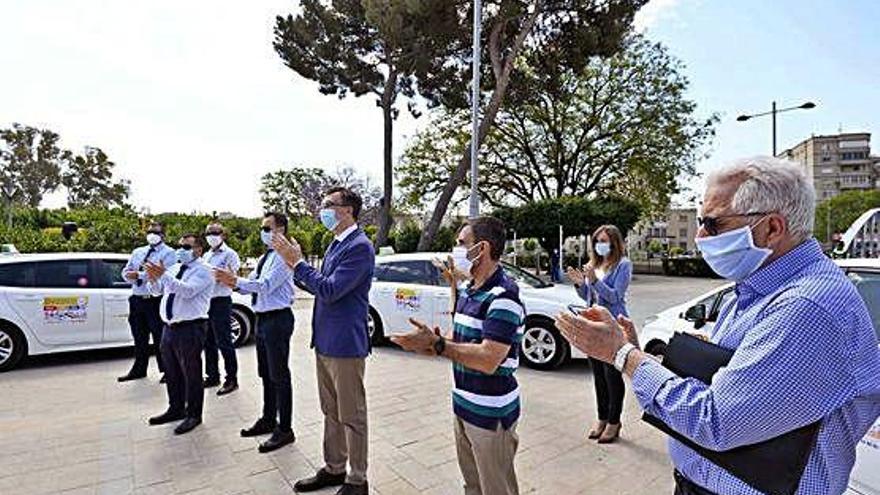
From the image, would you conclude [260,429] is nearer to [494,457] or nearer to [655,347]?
[494,457]

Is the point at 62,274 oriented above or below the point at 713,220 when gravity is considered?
below

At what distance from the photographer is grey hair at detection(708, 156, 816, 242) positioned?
1346 mm

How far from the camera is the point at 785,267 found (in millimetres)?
1328

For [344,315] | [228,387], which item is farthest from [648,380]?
[228,387]

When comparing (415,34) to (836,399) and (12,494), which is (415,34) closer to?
(12,494)

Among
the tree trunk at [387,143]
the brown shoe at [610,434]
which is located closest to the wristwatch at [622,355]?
the brown shoe at [610,434]

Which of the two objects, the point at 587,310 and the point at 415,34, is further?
the point at 415,34

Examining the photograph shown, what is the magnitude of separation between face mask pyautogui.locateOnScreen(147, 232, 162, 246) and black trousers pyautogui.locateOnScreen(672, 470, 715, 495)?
6138 millimetres

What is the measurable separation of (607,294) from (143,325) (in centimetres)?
542

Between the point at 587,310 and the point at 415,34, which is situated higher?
the point at 415,34

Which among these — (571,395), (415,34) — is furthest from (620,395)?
(415,34)

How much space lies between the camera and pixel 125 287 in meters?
7.33

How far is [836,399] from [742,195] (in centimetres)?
53

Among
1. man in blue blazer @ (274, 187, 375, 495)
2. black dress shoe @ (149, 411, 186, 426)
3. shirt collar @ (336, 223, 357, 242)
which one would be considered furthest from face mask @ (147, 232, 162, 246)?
shirt collar @ (336, 223, 357, 242)
